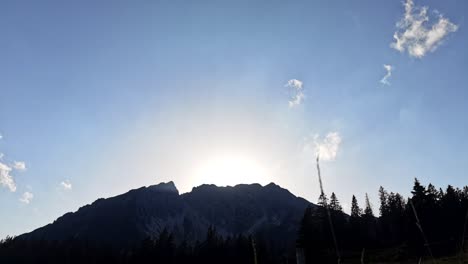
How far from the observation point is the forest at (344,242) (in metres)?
67.0

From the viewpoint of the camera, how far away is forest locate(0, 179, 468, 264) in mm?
67000

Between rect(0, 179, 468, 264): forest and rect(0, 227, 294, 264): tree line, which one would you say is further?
rect(0, 227, 294, 264): tree line

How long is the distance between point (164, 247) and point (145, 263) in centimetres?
803

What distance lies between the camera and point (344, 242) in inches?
3669

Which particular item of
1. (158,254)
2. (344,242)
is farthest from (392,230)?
Answer: (158,254)

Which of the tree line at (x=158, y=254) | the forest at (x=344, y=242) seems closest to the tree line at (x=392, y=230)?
the forest at (x=344, y=242)

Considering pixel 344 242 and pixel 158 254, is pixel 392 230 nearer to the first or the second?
pixel 344 242

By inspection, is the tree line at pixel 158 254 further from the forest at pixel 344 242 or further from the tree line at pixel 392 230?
the tree line at pixel 392 230

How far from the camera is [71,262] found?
108m

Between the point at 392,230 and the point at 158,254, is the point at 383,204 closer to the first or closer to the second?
the point at 392,230

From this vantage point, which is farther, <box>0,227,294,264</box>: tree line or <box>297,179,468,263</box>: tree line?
<box>0,227,294,264</box>: tree line

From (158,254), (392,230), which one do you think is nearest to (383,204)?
(392,230)

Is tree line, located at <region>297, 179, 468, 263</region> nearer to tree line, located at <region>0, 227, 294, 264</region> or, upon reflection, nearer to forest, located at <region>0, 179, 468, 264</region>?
forest, located at <region>0, 179, 468, 264</region>

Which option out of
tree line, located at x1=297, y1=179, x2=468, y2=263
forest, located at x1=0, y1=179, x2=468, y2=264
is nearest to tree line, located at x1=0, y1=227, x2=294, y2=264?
forest, located at x1=0, y1=179, x2=468, y2=264
